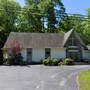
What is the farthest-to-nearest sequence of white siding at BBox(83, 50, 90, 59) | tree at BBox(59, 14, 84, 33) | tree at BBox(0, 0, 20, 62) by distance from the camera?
tree at BBox(59, 14, 84, 33)
tree at BBox(0, 0, 20, 62)
white siding at BBox(83, 50, 90, 59)

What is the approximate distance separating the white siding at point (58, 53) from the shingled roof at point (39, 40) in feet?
2.28

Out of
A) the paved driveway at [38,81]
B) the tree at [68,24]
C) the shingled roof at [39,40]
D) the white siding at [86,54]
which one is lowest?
the paved driveway at [38,81]

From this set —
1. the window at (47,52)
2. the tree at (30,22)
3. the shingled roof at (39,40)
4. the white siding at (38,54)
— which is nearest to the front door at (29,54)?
the white siding at (38,54)

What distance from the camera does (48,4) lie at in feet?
137

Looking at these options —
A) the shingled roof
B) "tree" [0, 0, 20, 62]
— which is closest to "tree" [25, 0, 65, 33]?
"tree" [0, 0, 20, 62]

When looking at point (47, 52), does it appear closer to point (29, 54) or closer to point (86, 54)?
point (29, 54)

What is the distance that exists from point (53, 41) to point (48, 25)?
1613 cm

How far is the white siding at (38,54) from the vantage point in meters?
24.9

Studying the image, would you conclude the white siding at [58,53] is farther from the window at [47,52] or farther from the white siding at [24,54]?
the white siding at [24,54]

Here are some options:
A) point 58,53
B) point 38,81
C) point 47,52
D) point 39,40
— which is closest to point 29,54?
point 47,52

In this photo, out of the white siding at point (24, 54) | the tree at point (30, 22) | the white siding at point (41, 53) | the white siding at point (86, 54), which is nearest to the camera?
the white siding at point (24, 54)

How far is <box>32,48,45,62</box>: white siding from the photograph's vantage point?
24875 millimetres

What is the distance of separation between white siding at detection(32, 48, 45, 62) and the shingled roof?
77 centimetres

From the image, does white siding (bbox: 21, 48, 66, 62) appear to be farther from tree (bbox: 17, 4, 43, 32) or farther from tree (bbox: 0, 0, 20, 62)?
tree (bbox: 17, 4, 43, 32)
